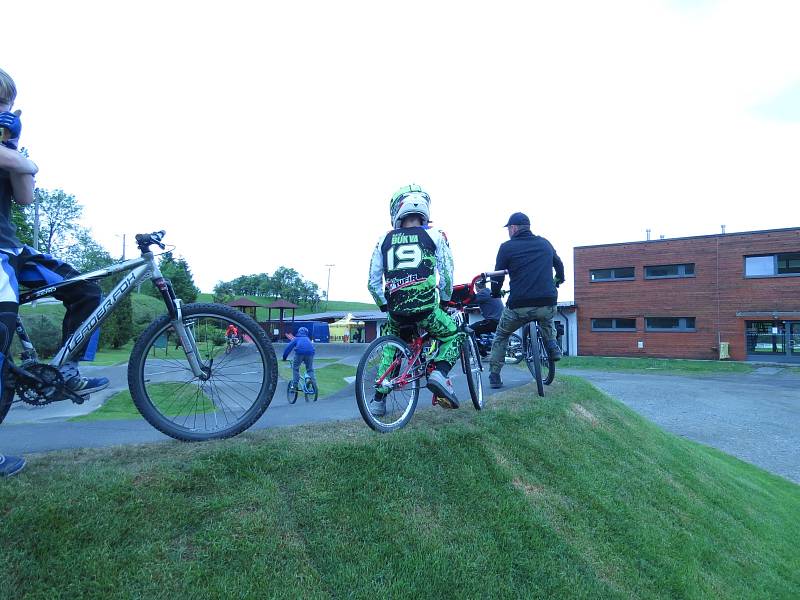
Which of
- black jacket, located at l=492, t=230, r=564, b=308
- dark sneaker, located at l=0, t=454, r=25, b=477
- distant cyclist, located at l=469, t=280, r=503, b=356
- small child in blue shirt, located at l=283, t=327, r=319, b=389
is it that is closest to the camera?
dark sneaker, located at l=0, t=454, r=25, b=477

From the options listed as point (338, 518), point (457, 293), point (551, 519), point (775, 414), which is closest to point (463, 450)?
point (551, 519)

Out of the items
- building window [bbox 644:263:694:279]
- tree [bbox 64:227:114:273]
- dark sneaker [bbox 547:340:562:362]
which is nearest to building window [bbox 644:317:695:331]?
building window [bbox 644:263:694:279]

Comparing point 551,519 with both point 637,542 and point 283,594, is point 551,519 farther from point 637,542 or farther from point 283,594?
point 283,594

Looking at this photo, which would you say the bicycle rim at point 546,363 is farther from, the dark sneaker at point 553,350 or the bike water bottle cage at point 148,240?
the bike water bottle cage at point 148,240

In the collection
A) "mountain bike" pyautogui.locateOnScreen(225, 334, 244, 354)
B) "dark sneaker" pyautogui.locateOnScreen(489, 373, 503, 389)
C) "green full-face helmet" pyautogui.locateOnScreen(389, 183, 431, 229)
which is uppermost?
"green full-face helmet" pyautogui.locateOnScreen(389, 183, 431, 229)

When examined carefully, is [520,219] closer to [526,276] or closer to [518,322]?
[526,276]

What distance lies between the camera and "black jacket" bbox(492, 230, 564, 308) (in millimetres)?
5945

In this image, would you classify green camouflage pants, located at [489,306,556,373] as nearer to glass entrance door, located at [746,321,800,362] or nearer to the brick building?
the brick building

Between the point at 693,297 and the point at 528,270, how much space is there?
110 feet

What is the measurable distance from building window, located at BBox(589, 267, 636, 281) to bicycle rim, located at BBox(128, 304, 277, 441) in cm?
3795

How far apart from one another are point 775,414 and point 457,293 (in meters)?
16.5

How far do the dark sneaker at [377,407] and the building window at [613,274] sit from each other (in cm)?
3703

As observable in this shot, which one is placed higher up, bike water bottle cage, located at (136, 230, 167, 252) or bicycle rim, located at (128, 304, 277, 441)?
bike water bottle cage, located at (136, 230, 167, 252)

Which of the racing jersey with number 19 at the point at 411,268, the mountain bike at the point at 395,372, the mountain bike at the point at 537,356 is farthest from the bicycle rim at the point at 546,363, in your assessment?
the racing jersey with number 19 at the point at 411,268
